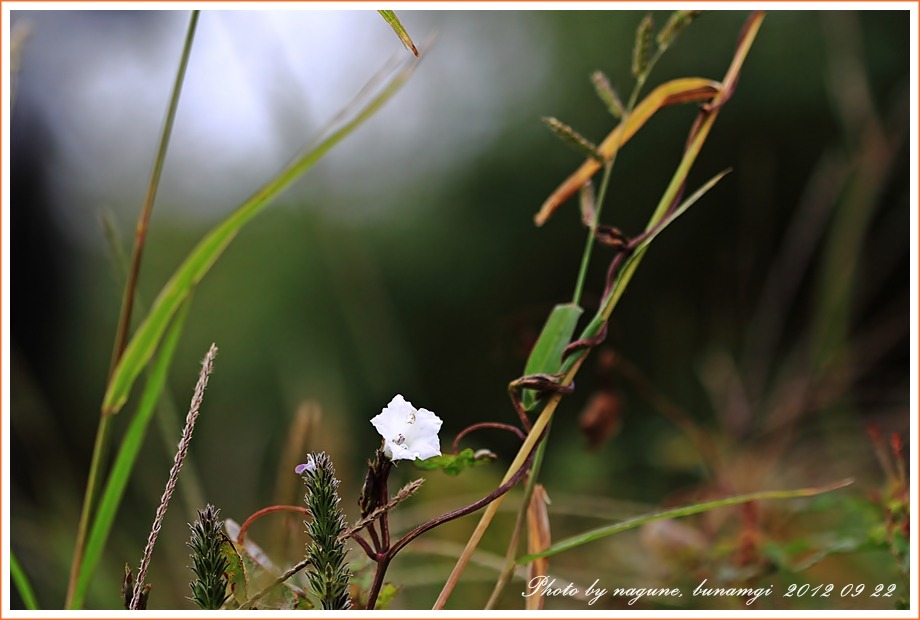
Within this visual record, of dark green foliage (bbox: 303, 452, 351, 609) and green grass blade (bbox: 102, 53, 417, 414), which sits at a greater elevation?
green grass blade (bbox: 102, 53, 417, 414)

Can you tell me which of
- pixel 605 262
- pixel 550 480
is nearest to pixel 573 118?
pixel 605 262

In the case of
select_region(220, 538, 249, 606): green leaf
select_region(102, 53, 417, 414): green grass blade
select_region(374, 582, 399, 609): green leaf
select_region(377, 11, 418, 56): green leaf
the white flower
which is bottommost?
select_region(374, 582, 399, 609): green leaf

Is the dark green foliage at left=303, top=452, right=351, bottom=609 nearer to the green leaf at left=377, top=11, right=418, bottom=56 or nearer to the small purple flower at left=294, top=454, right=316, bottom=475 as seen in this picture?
the small purple flower at left=294, top=454, right=316, bottom=475

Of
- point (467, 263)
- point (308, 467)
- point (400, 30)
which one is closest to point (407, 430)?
point (308, 467)

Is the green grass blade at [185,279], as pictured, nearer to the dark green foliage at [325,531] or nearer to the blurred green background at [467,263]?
the dark green foliage at [325,531]

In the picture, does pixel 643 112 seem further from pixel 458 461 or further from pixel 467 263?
pixel 467 263

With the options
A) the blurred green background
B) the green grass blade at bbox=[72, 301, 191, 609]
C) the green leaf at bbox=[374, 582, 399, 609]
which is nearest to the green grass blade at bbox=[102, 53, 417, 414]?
the green grass blade at bbox=[72, 301, 191, 609]
